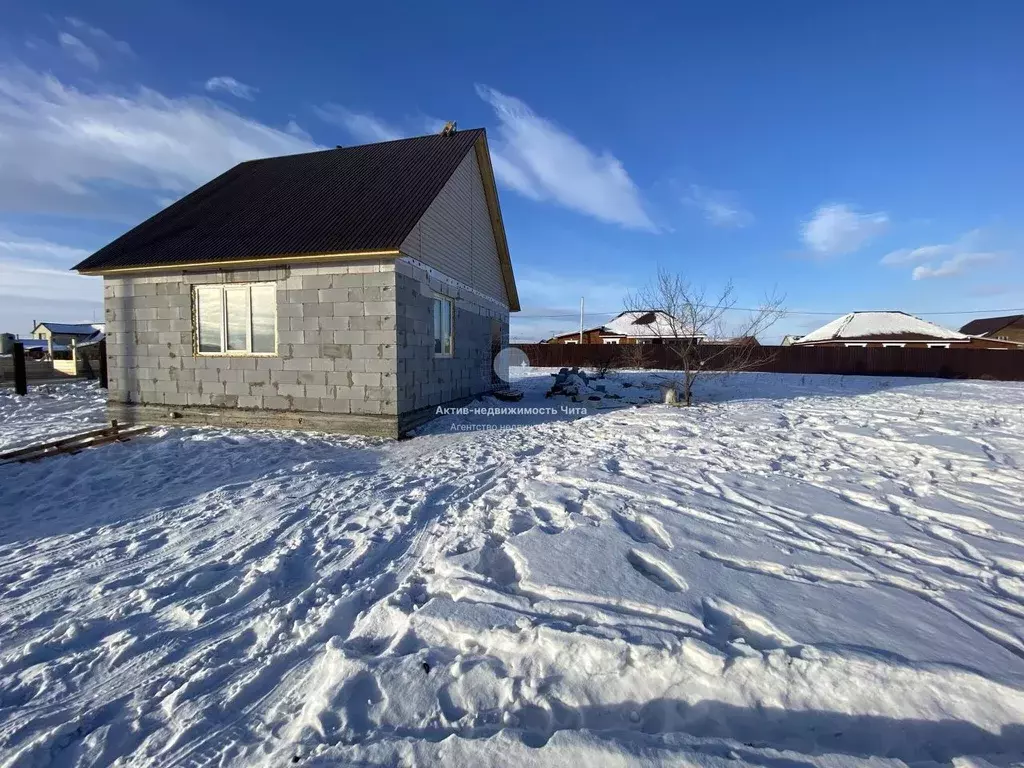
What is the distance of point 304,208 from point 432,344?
155 inches

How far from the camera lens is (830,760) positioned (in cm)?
168

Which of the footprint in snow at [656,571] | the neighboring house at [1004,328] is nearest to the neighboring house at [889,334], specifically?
the neighboring house at [1004,328]

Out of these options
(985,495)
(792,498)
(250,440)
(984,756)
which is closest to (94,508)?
(250,440)

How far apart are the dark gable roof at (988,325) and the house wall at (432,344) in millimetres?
50564

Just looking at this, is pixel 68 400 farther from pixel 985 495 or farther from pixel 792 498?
pixel 985 495

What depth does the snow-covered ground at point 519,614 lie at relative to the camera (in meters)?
1.91

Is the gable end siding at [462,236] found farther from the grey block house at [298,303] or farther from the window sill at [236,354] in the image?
the window sill at [236,354]

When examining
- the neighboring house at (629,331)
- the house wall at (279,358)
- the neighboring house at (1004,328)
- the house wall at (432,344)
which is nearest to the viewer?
the house wall at (279,358)

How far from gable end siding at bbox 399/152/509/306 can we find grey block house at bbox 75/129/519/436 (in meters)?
0.06

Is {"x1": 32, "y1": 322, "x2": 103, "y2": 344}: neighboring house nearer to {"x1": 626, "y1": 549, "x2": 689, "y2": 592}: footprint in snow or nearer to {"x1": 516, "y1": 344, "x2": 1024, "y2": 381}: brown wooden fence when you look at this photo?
{"x1": 516, "y1": 344, "x2": 1024, "y2": 381}: brown wooden fence

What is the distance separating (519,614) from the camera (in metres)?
2.65

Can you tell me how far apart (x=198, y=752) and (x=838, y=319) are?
44678 mm

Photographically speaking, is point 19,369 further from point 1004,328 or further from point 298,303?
point 1004,328

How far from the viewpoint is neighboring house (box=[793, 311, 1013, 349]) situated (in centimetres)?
3014
